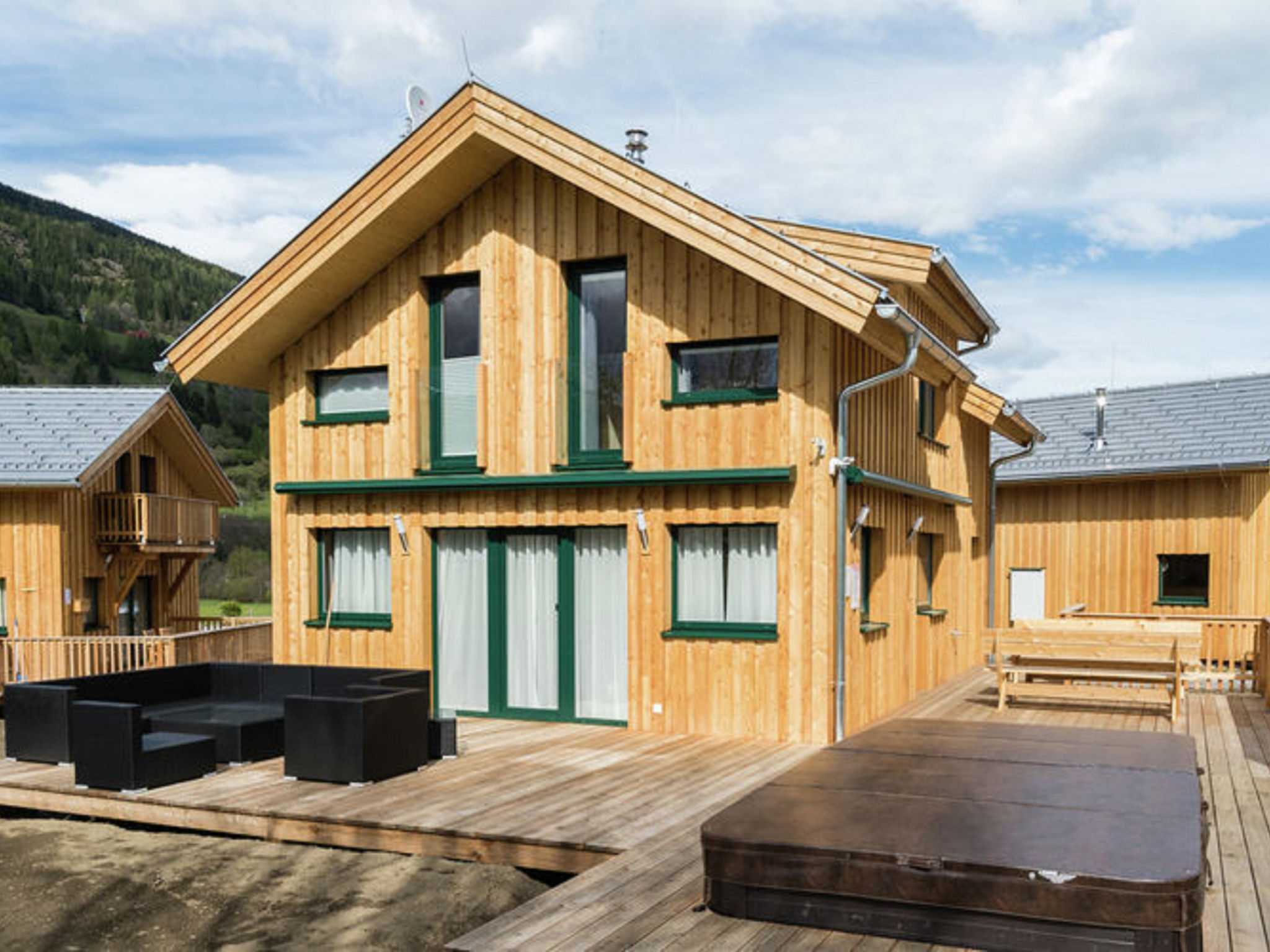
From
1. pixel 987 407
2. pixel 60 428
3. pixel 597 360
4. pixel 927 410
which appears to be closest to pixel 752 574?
pixel 597 360

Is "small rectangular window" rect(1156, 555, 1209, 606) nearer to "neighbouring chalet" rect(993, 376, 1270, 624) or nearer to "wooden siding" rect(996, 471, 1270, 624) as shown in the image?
"neighbouring chalet" rect(993, 376, 1270, 624)

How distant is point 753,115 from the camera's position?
1530 centimetres

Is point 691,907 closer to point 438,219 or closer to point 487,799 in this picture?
point 487,799

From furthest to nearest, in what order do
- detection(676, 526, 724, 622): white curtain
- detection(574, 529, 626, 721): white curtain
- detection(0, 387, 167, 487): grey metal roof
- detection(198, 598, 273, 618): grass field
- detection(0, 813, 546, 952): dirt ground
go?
detection(198, 598, 273, 618): grass field, detection(0, 387, 167, 487): grey metal roof, detection(574, 529, 626, 721): white curtain, detection(676, 526, 724, 622): white curtain, detection(0, 813, 546, 952): dirt ground

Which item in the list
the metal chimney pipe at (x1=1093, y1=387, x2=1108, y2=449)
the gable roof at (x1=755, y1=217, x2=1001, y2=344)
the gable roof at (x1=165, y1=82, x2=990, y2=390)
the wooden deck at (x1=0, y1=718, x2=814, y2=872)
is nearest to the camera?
the wooden deck at (x1=0, y1=718, x2=814, y2=872)

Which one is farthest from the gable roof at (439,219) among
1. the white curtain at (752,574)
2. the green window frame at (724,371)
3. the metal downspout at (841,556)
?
the white curtain at (752,574)

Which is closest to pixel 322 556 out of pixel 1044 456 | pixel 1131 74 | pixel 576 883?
pixel 576 883

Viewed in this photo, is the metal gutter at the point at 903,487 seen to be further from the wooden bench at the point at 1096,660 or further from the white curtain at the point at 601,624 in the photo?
the white curtain at the point at 601,624

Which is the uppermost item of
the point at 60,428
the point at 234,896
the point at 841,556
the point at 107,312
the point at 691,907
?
the point at 107,312

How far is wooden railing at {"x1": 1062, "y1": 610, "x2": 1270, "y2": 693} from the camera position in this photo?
14.8 metres

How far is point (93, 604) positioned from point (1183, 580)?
65.6 feet

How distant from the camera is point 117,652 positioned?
17.2 metres

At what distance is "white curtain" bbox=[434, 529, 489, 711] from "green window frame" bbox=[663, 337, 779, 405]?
8.96 ft

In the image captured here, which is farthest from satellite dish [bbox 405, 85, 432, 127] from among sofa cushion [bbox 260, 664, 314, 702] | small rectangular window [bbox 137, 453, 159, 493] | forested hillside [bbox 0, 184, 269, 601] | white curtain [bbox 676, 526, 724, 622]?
forested hillside [bbox 0, 184, 269, 601]
